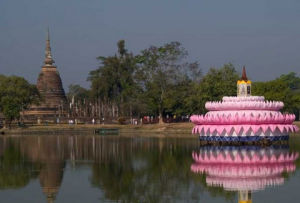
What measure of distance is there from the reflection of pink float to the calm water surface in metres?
6.24

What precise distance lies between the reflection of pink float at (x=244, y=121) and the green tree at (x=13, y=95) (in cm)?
4005

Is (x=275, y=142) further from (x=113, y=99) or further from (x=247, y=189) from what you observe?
(x=113, y=99)

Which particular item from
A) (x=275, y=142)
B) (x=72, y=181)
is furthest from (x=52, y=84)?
(x=72, y=181)

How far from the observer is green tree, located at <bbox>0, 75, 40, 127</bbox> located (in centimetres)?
7662

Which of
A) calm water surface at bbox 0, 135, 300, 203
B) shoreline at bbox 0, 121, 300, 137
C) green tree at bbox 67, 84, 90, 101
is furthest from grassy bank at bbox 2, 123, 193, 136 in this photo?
green tree at bbox 67, 84, 90, 101

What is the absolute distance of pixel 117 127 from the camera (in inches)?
2950

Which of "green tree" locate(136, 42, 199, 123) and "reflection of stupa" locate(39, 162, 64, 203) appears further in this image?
"green tree" locate(136, 42, 199, 123)

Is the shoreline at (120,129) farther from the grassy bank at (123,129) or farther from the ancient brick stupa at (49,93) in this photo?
the ancient brick stupa at (49,93)

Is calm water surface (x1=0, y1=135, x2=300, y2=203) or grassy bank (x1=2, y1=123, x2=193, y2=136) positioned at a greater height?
grassy bank (x1=2, y1=123, x2=193, y2=136)

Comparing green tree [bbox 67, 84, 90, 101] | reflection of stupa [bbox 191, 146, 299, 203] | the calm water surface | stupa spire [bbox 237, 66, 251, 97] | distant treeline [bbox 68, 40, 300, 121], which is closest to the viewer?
the calm water surface

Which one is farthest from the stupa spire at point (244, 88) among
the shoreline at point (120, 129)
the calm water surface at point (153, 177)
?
the shoreline at point (120, 129)

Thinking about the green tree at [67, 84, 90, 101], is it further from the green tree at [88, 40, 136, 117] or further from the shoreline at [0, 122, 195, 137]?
the shoreline at [0, 122, 195, 137]

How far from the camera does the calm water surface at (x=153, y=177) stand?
742 inches

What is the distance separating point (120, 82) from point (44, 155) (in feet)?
202
